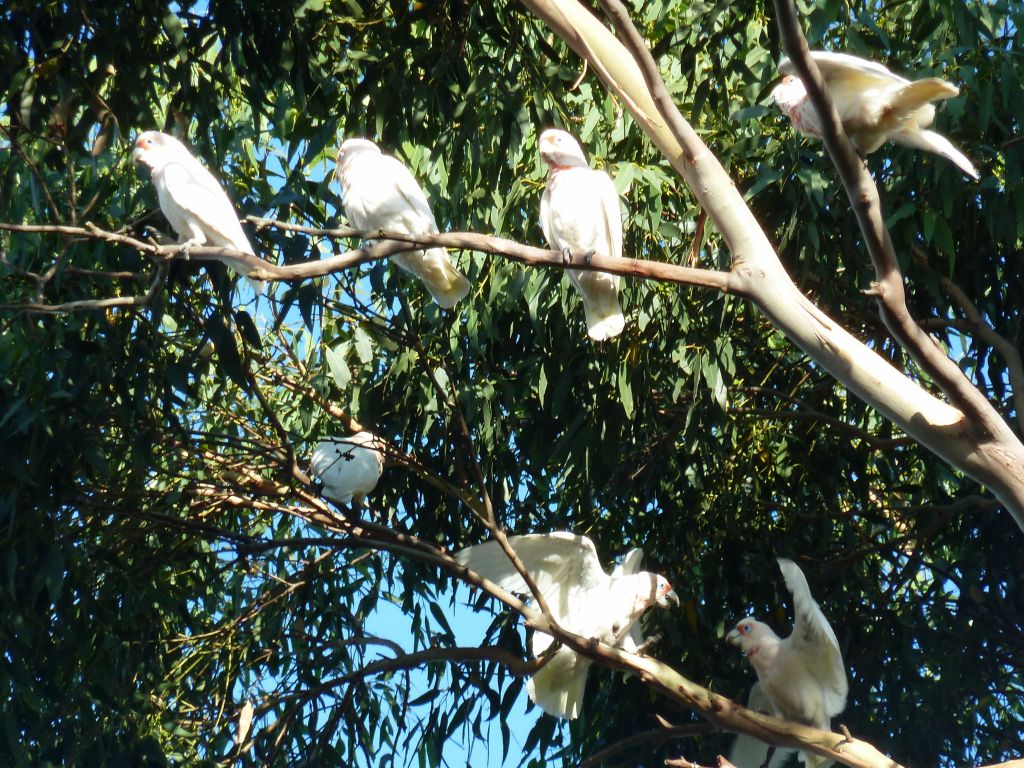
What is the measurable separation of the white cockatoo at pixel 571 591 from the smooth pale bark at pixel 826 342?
1.02 m

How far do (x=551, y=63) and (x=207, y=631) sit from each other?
1919mm

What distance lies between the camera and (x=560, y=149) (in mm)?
3064

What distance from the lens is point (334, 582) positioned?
395 centimetres

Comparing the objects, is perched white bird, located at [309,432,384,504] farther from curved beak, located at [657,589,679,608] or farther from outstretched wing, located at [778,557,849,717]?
outstretched wing, located at [778,557,849,717]

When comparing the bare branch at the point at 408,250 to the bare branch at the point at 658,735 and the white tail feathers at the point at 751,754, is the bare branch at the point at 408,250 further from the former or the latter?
the white tail feathers at the point at 751,754

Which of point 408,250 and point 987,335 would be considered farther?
point 987,335

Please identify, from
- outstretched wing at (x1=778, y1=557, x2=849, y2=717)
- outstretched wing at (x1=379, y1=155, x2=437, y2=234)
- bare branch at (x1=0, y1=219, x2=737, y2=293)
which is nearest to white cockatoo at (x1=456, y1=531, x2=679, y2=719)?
outstretched wing at (x1=778, y1=557, x2=849, y2=717)

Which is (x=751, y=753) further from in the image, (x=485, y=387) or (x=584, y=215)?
(x=584, y=215)

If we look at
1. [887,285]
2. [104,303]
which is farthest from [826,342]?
[104,303]

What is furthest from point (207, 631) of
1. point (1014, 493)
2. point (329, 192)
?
point (1014, 493)

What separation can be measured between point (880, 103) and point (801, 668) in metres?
1.43

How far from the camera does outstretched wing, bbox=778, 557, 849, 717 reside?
9.31ft

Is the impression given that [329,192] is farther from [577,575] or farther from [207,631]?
[207,631]

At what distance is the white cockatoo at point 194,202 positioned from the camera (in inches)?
109
